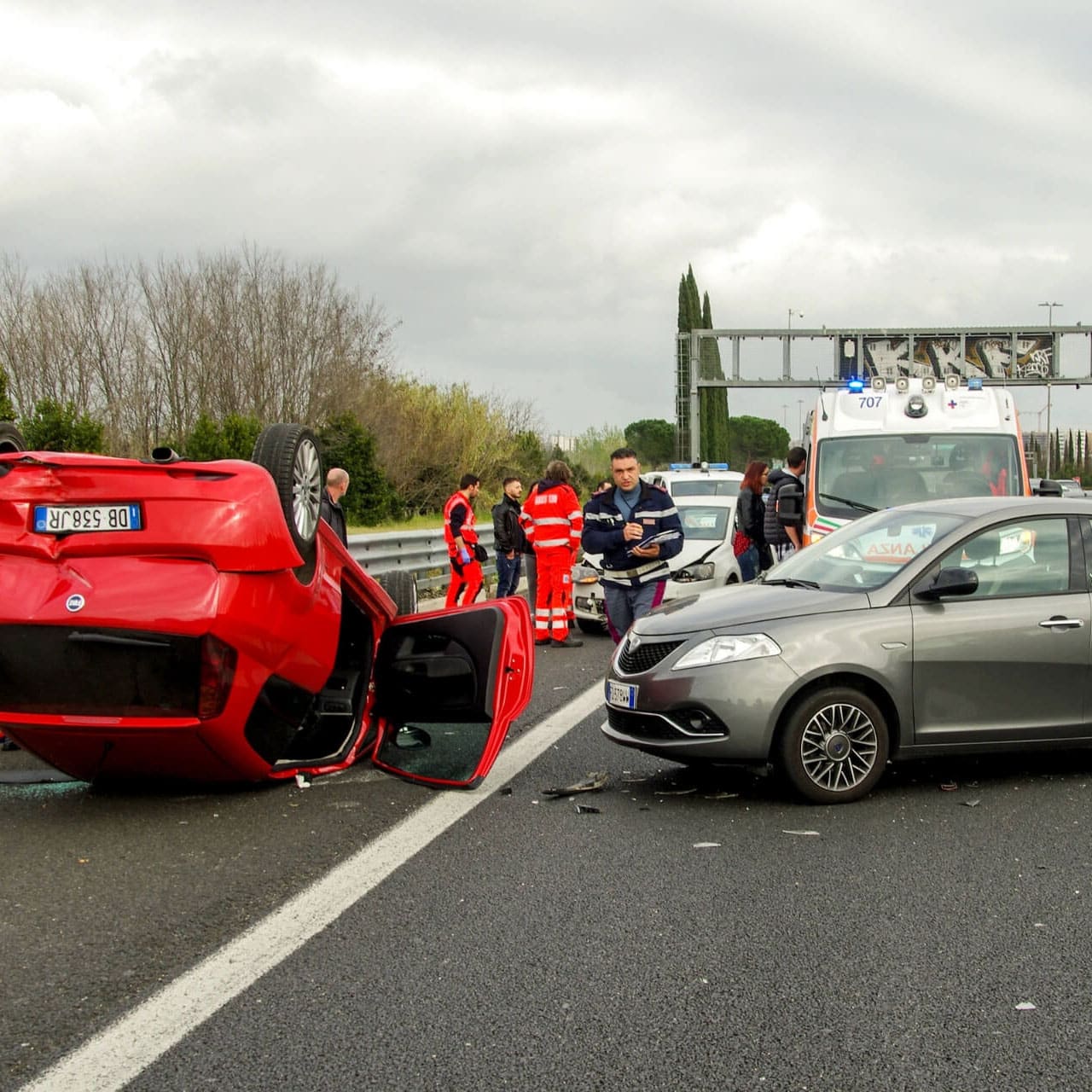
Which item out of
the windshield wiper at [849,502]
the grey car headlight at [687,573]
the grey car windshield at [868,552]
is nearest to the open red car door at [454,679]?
the grey car windshield at [868,552]

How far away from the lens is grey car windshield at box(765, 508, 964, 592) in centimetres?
722

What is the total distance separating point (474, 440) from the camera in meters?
42.3

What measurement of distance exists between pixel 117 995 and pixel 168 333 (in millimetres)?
33067

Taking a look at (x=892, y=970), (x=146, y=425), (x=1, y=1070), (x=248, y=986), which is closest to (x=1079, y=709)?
(x=892, y=970)

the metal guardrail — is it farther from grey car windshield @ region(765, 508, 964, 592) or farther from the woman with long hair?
grey car windshield @ region(765, 508, 964, 592)

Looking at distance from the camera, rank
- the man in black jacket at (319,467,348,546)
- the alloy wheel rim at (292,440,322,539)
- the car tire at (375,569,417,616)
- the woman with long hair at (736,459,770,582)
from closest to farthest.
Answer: the alloy wheel rim at (292,440,322,539) → the car tire at (375,569,417,616) → the man in black jacket at (319,467,348,546) → the woman with long hair at (736,459,770,582)

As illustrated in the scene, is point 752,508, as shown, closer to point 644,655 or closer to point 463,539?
point 463,539

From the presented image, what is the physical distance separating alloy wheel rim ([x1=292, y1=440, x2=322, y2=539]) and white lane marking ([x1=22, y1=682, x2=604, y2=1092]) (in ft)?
4.70

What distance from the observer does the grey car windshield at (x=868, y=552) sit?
23.7 feet

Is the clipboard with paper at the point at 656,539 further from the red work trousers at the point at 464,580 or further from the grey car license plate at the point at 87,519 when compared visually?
the red work trousers at the point at 464,580

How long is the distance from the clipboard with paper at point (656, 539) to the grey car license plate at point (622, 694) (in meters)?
2.50

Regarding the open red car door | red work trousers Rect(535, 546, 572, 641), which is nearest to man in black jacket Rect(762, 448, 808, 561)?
red work trousers Rect(535, 546, 572, 641)

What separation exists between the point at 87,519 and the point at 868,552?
4.00m

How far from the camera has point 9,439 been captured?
20.9 ft
